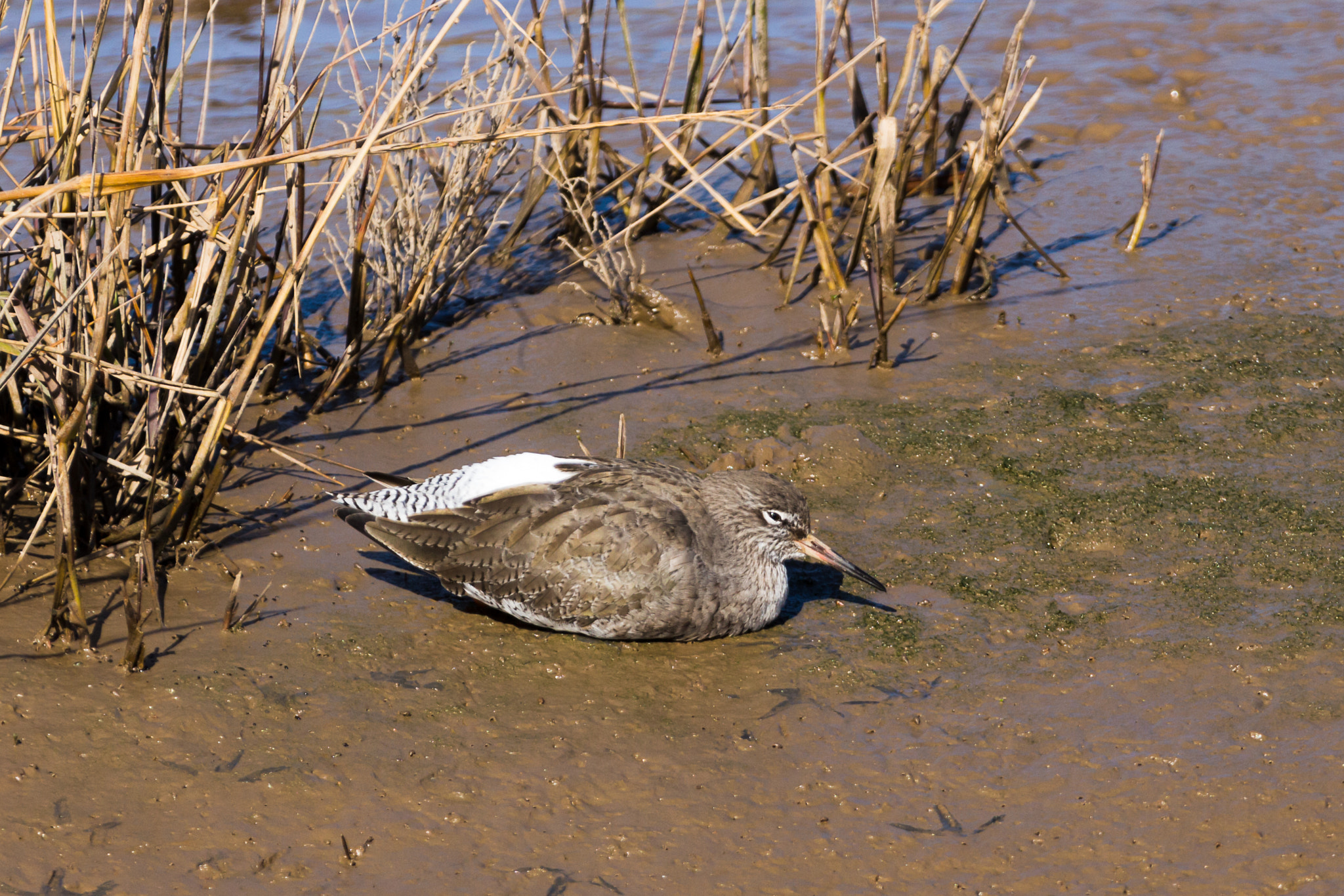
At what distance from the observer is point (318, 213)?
6258 millimetres

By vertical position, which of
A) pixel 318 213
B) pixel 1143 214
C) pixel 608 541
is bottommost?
pixel 608 541

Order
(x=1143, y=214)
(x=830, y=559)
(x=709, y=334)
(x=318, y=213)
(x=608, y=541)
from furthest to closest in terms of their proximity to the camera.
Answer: (x=1143, y=214), (x=709, y=334), (x=318, y=213), (x=830, y=559), (x=608, y=541)

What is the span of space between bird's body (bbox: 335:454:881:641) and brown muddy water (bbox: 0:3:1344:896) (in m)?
0.16

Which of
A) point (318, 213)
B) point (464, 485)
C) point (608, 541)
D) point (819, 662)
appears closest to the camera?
point (819, 662)

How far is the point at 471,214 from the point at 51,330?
259 centimetres

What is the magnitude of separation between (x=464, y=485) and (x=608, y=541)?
73cm

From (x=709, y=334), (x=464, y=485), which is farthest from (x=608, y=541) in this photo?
(x=709, y=334)

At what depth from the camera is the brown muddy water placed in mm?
3639

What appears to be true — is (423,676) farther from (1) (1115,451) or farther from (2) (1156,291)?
(2) (1156,291)

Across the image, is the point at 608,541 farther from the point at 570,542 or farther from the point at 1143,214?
the point at 1143,214

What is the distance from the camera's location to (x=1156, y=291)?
7.32 meters

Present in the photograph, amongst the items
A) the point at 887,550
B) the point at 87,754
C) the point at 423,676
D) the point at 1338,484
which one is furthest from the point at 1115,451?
the point at 87,754

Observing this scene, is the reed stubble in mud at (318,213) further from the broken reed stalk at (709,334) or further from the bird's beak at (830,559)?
the bird's beak at (830,559)

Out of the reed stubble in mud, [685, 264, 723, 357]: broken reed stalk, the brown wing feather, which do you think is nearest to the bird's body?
the brown wing feather
